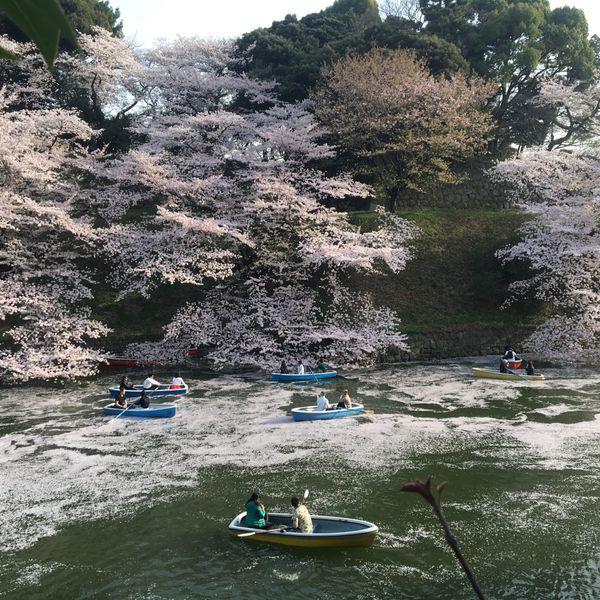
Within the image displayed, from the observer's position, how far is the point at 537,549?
10828 millimetres

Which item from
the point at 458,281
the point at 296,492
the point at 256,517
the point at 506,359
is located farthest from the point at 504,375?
the point at 256,517

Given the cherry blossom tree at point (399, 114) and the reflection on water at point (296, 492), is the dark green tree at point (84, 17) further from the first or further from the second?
the reflection on water at point (296, 492)

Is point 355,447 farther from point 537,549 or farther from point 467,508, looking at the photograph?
point 537,549

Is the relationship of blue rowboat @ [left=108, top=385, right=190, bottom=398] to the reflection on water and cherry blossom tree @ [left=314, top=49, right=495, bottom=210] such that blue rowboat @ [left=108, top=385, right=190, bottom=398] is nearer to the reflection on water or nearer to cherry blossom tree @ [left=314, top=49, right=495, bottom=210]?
the reflection on water

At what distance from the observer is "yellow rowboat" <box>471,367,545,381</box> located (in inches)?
957

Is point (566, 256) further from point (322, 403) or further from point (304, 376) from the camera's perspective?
point (322, 403)

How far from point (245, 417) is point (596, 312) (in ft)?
65.9

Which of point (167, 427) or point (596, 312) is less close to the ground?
point (596, 312)

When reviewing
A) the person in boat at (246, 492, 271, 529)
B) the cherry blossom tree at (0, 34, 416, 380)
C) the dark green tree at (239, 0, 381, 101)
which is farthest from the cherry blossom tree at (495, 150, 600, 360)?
the person in boat at (246, 492, 271, 529)

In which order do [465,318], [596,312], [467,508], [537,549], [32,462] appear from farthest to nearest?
[465,318] < [596,312] < [32,462] < [467,508] < [537,549]

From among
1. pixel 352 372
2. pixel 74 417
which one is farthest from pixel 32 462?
pixel 352 372

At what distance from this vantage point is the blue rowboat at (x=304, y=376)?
25.3 meters

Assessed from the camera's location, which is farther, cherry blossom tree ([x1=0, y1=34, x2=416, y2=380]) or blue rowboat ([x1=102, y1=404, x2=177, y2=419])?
cherry blossom tree ([x1=0, y1=34, x2=416, y2=380])

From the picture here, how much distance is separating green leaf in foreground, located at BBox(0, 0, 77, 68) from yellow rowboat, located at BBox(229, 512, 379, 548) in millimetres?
10989
